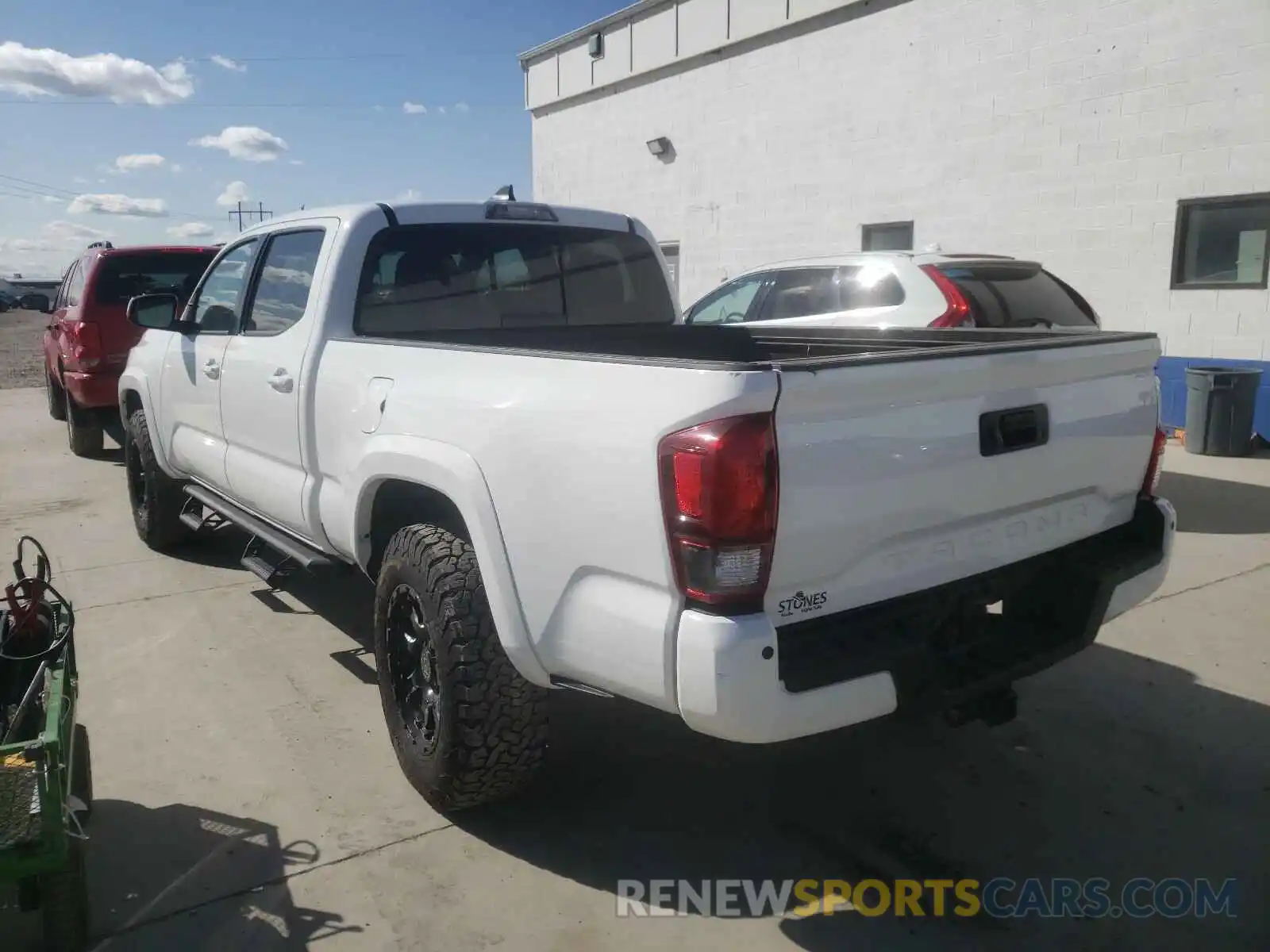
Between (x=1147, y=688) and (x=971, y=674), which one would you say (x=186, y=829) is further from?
(x=1147, y=688)

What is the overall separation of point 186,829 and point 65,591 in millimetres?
2925

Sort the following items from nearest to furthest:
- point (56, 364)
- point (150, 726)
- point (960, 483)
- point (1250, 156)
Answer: point (960, 483), point (150, 726), point (1250, 156), point (56, 364)

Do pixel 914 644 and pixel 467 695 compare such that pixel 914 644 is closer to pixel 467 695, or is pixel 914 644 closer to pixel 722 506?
pixel 722 506

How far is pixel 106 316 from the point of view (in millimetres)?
8539

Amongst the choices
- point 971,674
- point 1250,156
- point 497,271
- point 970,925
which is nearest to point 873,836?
point 970,925

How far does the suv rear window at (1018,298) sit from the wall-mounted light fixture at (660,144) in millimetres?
→ 9594

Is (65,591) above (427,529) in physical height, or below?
below

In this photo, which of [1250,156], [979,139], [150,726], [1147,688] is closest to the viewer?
[150,726]

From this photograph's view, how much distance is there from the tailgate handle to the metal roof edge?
47.2 feet

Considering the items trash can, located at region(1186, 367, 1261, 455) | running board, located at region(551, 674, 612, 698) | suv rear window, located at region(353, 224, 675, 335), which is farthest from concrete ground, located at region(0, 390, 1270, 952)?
trash can, located at region(1186, 367, 1261, 455)

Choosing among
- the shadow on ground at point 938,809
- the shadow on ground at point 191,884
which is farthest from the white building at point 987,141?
the shadow on ground at point 191,884

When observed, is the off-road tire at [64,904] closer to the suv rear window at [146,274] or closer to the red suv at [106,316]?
the red suv at [106,316]

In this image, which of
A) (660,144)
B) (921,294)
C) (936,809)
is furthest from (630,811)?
(660,144)

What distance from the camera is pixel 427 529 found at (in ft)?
10.2
